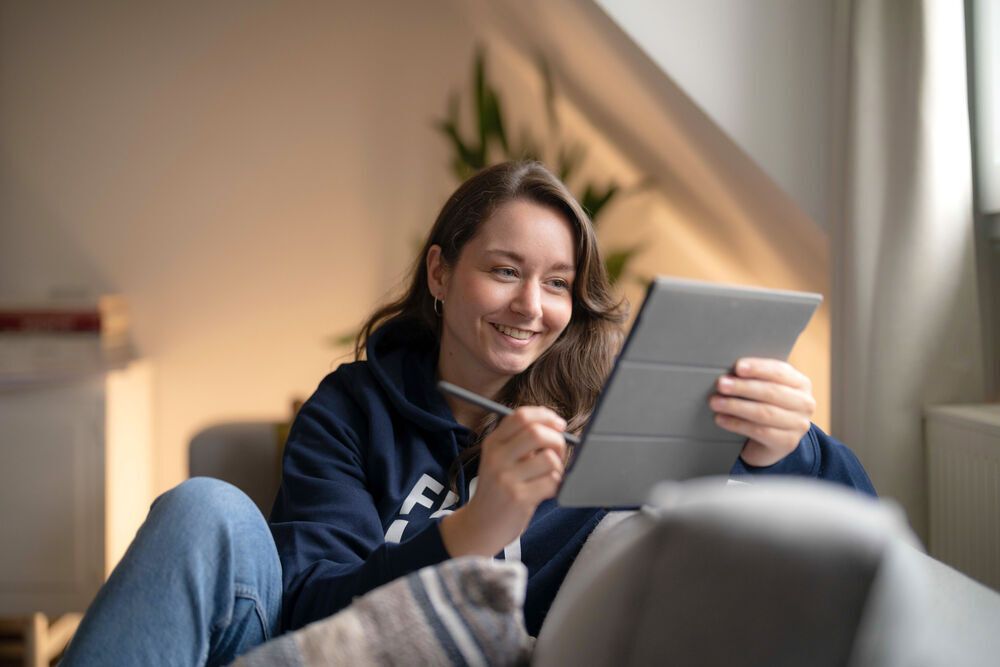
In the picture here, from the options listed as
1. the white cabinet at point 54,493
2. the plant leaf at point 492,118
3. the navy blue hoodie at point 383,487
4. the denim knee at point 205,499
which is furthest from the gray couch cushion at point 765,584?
the white cabinet at point 54,493

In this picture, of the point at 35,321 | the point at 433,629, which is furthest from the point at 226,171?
the point at 433,629

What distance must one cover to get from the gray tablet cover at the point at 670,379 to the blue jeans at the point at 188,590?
0.34m

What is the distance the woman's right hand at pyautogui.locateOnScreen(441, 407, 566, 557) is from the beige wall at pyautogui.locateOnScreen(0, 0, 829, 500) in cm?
188

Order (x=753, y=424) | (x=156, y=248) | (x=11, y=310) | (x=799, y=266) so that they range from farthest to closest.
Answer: (x=156, y=248)
(x=11, y=310)
(x=799, y=266)
(x=753, y=424)

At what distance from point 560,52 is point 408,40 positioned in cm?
53

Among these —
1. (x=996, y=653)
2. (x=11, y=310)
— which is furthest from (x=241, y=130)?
(x=996, y=653)

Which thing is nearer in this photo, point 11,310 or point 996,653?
point 996,653

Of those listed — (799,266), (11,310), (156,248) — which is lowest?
(11,310)

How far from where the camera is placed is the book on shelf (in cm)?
227

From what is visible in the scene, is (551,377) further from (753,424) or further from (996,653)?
(996,653)

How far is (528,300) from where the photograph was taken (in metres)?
1.20

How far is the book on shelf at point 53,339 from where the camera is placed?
2.27 m

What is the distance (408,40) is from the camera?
268 cm

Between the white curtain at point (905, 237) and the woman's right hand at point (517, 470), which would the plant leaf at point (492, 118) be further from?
the woman's right hand at point (517, 470)
